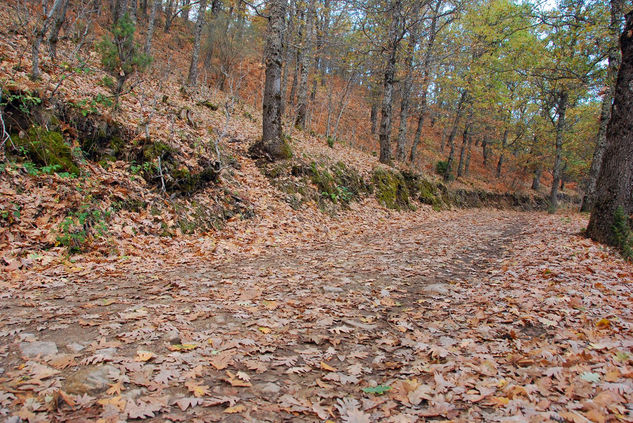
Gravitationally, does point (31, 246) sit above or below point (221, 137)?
below

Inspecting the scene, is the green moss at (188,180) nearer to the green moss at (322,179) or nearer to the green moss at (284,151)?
the green moss at (284,151)

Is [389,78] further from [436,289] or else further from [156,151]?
[436,289]

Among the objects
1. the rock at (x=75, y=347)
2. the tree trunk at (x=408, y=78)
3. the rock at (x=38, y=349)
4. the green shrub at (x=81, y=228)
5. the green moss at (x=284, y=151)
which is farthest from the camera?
the tree trunk at (x=408, y=78)

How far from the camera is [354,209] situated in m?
11.0

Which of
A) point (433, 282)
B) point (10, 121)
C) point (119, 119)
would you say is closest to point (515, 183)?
point (433, 282)

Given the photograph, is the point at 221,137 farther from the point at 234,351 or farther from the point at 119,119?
the point at 234,351

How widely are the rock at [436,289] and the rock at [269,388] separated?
9.01 feet

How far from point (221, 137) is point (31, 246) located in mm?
5461

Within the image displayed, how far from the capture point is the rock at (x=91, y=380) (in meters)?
2.25

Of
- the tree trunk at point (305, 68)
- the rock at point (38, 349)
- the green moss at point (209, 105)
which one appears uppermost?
the tree trunk at point (305, 68)

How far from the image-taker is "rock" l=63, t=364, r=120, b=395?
2.25 m

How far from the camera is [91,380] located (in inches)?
92.6

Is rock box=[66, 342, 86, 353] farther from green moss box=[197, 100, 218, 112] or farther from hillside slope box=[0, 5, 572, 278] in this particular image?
green moss box=[197, 100, 218, 112]

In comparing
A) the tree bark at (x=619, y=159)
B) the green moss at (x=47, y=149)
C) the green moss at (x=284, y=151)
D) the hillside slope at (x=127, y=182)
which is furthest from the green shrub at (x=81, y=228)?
the tree bark at (x=619, y=159)
